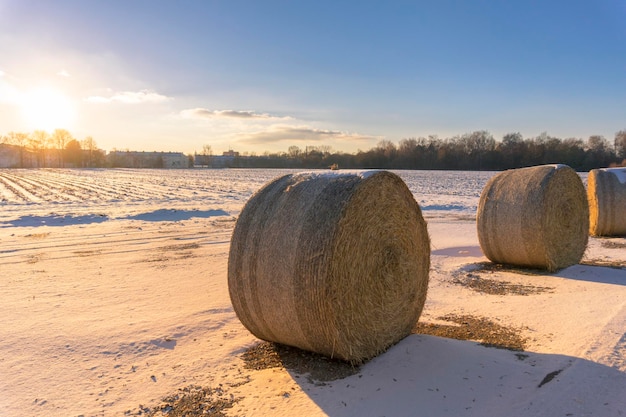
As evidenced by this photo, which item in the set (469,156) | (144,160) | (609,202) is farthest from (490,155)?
(144,160)

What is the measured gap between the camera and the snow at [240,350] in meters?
3.73

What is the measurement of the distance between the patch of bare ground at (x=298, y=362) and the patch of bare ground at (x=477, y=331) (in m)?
1.37

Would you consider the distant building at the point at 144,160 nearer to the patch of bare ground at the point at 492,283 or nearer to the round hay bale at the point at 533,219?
the round hay bale at the point at 533,219

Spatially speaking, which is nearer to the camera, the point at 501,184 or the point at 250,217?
the point at 250,217

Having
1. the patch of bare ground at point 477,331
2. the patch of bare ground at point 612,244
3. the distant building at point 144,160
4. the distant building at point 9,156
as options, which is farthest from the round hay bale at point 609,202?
the distant building at point 9,156

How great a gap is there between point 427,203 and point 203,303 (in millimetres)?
15679

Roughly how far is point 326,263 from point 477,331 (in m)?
2.31

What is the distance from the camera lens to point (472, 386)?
3.91m

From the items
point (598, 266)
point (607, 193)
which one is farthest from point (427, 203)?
point (598, 266)

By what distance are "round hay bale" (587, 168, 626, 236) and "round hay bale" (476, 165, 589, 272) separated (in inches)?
137

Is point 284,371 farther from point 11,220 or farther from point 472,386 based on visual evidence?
point 11,220

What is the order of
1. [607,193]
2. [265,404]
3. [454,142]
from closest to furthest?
1. [265,404]
2. [607,193]
3. [454,142]

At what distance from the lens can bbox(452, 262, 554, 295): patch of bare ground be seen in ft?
22.9

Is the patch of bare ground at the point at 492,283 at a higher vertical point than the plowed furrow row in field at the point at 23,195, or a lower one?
lower
